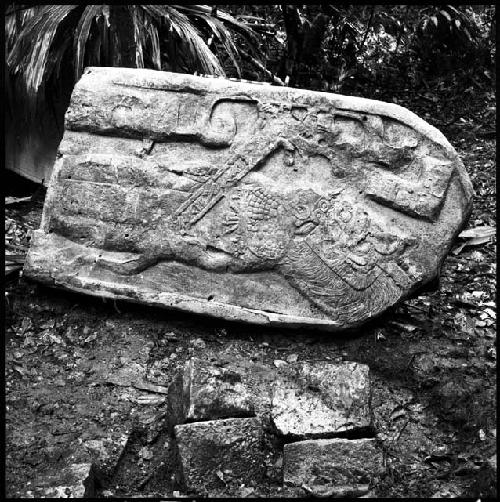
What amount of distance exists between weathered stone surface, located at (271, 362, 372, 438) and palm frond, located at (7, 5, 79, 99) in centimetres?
Result: 267

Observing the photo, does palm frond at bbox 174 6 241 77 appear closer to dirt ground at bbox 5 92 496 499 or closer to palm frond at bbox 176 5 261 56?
palm frond at bbox 176 5 261 56

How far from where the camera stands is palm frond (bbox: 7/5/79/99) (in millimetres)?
5238

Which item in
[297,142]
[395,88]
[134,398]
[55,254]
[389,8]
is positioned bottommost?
[134,398]

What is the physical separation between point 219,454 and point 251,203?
A: 1.37 metres

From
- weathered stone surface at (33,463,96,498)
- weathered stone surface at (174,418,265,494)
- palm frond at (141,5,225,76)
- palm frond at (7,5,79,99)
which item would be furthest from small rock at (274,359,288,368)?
palm frond at (7,5,79,99)

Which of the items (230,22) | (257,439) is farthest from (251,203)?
(230,22)

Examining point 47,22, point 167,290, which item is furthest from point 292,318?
point 47,22

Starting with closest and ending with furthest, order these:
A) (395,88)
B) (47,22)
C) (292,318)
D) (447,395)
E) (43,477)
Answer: (43,477) < (447,395) < (292,318) < (47,22) < (395,88)

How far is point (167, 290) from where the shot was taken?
4.32m

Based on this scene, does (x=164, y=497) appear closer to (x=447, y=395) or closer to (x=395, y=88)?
(x=447, y=395)

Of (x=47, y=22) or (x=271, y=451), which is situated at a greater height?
(x=47, y=22)

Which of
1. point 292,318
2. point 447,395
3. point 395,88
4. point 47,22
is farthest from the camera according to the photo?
point 395,88

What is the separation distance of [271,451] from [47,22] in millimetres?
3147

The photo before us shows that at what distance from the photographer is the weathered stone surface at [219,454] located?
342cm
